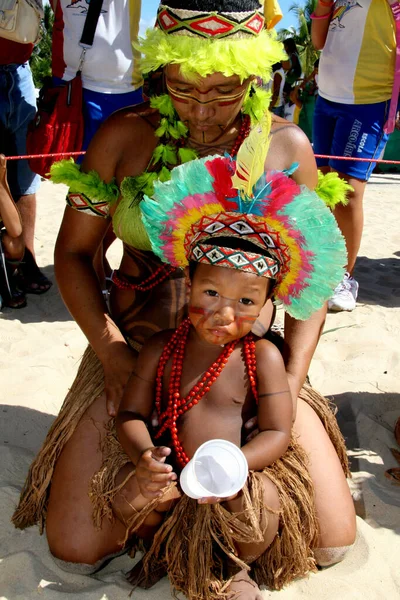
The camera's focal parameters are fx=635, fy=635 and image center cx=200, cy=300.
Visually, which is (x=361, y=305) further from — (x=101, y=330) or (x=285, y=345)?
(x=101, y=330)

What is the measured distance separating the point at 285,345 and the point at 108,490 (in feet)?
2.60

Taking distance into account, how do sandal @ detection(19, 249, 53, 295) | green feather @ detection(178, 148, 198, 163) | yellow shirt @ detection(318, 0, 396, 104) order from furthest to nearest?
1. sandal @ detection(19, 249, 53, 295)
2. yellow shirt @ detection(318, 0, 396, 104)
3. green feather @ detection(178, 148, 198, 163)

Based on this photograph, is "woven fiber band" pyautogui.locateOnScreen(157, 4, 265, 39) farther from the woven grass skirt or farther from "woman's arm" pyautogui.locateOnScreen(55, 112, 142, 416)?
the woven grass skirt

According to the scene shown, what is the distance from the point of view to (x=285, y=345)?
229 centimetres

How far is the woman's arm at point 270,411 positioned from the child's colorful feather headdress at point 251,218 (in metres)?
0.26

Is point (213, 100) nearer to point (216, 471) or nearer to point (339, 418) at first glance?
point (216, 471)

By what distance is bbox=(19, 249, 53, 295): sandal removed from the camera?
442 cm

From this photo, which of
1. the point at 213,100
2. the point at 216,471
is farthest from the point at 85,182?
the point at 216,471

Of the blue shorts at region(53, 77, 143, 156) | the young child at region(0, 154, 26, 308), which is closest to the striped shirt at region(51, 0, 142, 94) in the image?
the blue shorts at region(53, 77, 143, 156)

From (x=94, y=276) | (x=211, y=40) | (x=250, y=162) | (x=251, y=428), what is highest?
(x=211, y=40)

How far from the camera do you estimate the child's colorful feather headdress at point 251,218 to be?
1.83m

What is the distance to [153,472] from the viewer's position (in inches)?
68.2

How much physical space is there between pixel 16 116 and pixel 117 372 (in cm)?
254

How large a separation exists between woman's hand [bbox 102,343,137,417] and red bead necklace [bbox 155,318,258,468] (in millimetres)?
202
